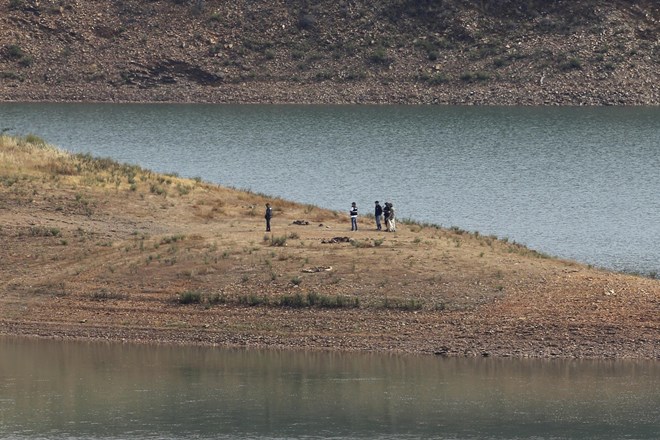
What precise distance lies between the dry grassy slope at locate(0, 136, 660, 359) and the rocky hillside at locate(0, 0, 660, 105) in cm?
6841

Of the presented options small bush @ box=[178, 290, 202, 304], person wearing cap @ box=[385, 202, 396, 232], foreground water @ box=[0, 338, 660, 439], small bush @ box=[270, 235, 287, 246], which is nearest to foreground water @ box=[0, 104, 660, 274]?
person wearing cap @ box=[385, 202, 396, 232]

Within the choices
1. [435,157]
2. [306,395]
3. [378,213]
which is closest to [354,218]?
[378,213]

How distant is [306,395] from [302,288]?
6927 mm

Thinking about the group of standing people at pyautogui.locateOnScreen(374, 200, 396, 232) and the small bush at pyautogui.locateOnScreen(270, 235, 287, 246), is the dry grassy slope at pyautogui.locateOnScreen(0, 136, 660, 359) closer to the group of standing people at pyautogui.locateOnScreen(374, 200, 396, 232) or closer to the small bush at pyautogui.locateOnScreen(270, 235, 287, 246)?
the small bush at pyautogui.locateOnScreen(270, 235, 287, 246)

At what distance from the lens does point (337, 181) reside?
3007 inches

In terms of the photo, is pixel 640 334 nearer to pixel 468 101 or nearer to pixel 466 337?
pixel 466 337

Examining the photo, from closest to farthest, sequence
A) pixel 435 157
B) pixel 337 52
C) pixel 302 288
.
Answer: pixel 302 288
pixel 435 157
pixel 337 52

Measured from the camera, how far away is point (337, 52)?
4872 inches

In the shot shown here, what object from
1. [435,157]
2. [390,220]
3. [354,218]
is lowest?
[390,220]

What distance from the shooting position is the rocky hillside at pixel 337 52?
396 feet

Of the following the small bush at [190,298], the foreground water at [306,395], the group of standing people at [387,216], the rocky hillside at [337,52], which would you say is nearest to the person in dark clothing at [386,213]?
the group of standing people at [387,216]

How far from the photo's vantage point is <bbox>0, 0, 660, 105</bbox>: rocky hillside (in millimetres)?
120562

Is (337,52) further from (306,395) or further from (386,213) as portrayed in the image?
(306,395)

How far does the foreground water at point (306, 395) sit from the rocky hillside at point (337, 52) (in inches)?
3110
